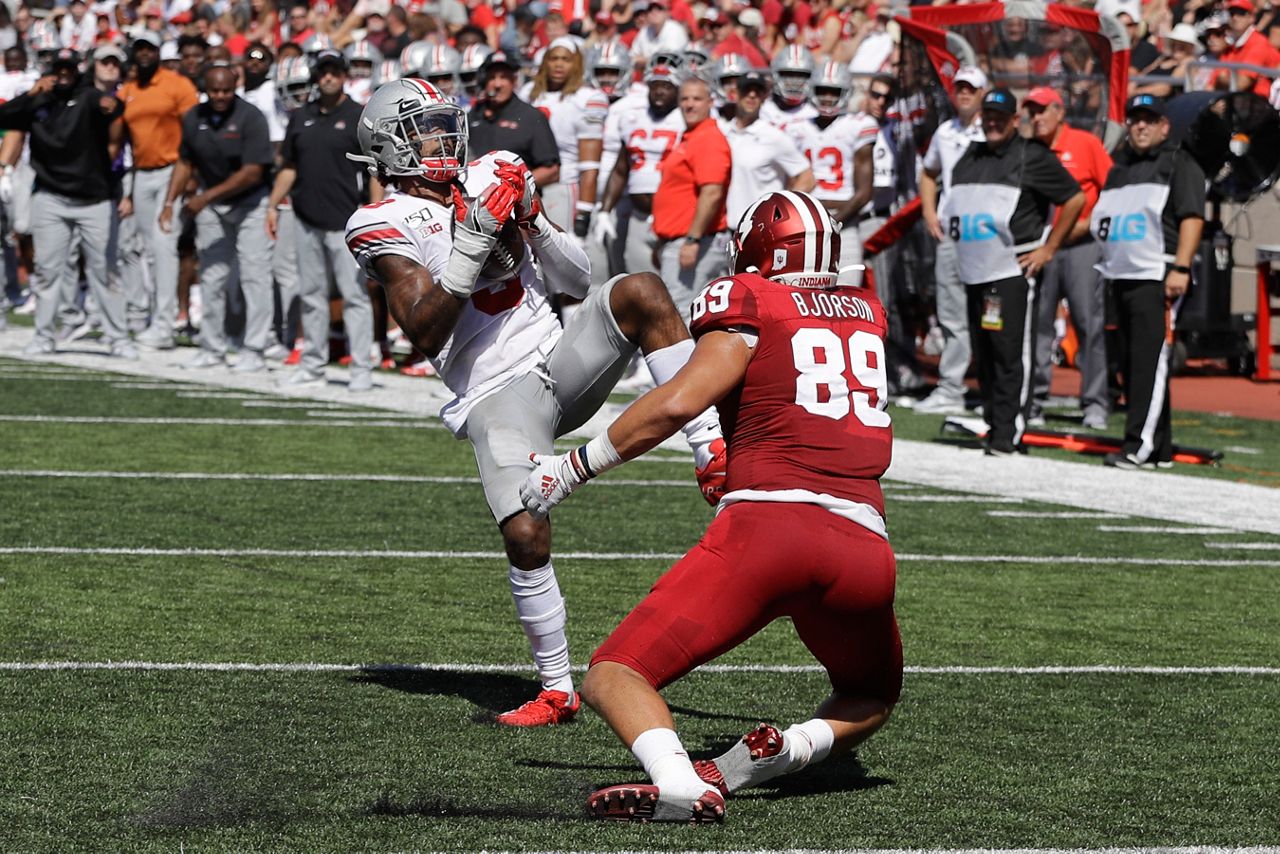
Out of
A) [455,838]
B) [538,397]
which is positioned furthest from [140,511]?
[455,838]

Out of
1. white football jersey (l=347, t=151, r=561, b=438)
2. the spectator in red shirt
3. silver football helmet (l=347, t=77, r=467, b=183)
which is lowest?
the spectator in red shirt

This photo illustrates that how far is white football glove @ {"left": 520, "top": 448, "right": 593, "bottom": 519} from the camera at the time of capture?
4.30 m

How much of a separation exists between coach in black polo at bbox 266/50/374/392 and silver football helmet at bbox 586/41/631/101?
2271 mm

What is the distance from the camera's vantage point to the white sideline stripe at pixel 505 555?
297 inches

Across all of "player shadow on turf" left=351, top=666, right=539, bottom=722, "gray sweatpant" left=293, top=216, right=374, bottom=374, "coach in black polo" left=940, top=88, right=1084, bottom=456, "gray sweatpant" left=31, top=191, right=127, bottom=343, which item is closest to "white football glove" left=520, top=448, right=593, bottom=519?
"player shadow on turf" left=351, top=666, right=539, bottom=722

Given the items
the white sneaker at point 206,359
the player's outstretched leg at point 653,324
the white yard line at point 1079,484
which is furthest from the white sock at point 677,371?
the white sneaker at point 206,359

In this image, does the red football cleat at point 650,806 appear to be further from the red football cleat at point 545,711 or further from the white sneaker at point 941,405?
the white sneaker at point 941,405

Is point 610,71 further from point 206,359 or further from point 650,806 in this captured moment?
point 650,806

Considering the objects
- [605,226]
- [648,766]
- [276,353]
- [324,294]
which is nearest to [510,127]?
[605,226]

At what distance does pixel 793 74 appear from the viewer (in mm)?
14117

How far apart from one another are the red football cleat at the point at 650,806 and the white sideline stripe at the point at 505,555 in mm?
3556

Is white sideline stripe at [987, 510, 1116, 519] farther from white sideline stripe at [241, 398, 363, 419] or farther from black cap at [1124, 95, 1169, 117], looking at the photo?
white sideline stripe at [241, 398, 363, 419]

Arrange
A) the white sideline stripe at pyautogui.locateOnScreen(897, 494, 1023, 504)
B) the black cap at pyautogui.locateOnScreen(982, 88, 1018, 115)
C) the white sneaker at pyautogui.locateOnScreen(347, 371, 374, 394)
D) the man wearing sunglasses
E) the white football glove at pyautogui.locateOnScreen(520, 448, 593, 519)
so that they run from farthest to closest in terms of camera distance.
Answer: the white sneaker at pyautogui.locateOnScreen(347, 371, 374, 394), the black cap at pyautogui.locateOnScreen(982, 88, 1018, 115), the man wearing sunglasses, the white sideline stripe at pyautogui.locateOnScreen(897, 494, 1023, 504), the white football glove at pyautogui.locateOnScreen(520, 448, 593, 519)

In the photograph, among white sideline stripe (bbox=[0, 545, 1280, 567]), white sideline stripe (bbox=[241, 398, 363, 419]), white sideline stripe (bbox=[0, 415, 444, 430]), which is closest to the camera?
white sideline stripe (bbox=[0, 545, 1280, 567])
